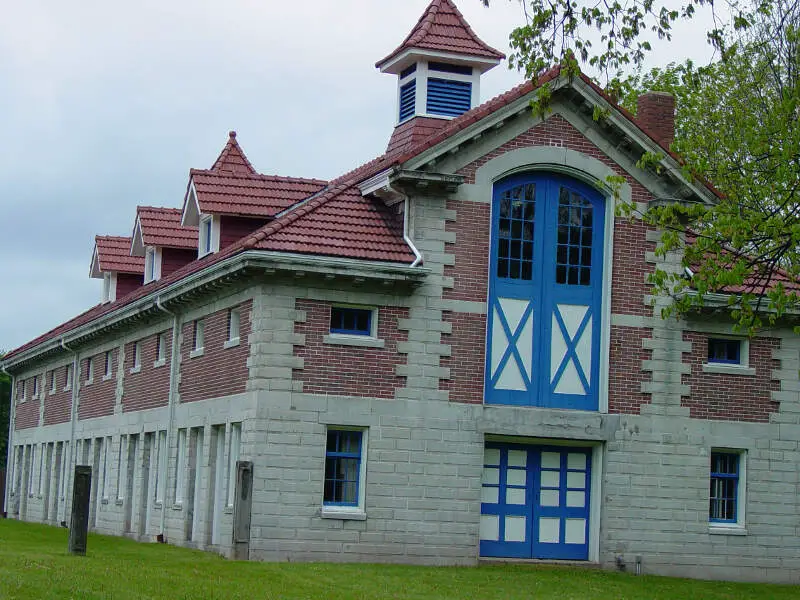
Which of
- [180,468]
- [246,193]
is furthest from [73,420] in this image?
[246,193]

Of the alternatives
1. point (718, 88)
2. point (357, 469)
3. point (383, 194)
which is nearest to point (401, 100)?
point (383, 194)

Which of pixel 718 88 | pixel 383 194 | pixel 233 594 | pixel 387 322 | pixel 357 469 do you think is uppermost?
pixel 718 88

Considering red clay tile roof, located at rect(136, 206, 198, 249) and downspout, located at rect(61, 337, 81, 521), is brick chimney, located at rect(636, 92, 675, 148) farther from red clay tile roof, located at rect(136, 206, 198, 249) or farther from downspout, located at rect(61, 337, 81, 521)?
downspout, located at rect(61, 337, 81, 521)

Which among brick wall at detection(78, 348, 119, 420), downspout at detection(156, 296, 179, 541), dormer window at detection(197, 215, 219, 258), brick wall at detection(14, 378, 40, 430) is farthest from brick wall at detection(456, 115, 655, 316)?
brick wall at detection(14, 378, 40, 430)

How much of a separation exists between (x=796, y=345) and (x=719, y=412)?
2.34m

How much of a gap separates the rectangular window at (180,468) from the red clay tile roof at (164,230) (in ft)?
22.8

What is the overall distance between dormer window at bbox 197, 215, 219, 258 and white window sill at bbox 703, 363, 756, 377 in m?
11.3

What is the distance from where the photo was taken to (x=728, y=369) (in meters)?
31.0

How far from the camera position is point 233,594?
20484 mm

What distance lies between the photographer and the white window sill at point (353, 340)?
28.4m

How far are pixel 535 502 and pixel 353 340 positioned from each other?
4979 mm

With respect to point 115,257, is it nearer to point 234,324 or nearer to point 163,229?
point 163,229

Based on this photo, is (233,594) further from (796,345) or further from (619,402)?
(796,345)

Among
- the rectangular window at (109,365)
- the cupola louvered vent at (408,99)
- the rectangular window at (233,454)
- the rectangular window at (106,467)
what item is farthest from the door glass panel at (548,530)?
the rectangular window at (109,365)
